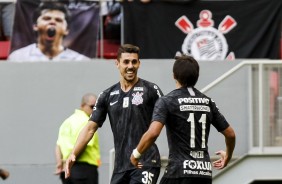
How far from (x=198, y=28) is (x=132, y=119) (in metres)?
7.08

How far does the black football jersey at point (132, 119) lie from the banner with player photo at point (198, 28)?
6.65 m

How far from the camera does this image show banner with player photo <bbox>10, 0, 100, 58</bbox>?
17.2 m

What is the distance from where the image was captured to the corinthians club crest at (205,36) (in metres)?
17.1

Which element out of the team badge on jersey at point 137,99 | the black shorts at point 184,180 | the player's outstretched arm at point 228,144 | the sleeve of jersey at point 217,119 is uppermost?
the team badge on jersey at point 137,99

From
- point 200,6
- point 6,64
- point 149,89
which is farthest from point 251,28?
point 149,89

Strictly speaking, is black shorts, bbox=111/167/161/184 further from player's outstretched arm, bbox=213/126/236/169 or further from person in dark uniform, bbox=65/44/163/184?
player's outstretched arm, bbox=213/126/236/169

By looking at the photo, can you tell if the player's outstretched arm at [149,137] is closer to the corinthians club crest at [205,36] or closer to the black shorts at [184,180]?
the black shorts at [184,180]

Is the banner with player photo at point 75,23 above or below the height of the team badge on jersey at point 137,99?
above

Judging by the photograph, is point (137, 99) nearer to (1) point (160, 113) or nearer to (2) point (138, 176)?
(2) point (138, 176)

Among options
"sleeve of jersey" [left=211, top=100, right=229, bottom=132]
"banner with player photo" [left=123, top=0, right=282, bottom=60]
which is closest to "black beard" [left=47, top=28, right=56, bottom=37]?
"banner with player photo" [left=123, top=0, right=282, bottom=60]

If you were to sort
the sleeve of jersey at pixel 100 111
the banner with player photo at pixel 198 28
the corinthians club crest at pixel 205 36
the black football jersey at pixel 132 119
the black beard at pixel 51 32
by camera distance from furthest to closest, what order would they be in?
the black beard at pixel 51 32 → the corinthians club crest at pixel 205 36 → the banner with player photo at pixel 198 28 → the sleeve of jersey at pixel 100 111 → the black football jersey at pixel 132 119

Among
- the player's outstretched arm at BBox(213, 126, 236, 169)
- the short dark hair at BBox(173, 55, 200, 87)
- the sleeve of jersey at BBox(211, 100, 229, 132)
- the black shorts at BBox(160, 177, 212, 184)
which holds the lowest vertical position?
the black shorts at BBox(160, 177, 212, 184)

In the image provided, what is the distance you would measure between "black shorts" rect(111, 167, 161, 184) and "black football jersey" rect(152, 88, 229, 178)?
0.73 meters

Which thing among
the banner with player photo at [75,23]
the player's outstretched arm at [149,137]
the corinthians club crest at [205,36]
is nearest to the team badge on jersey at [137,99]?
the player's outstretched arm at [149,137]
